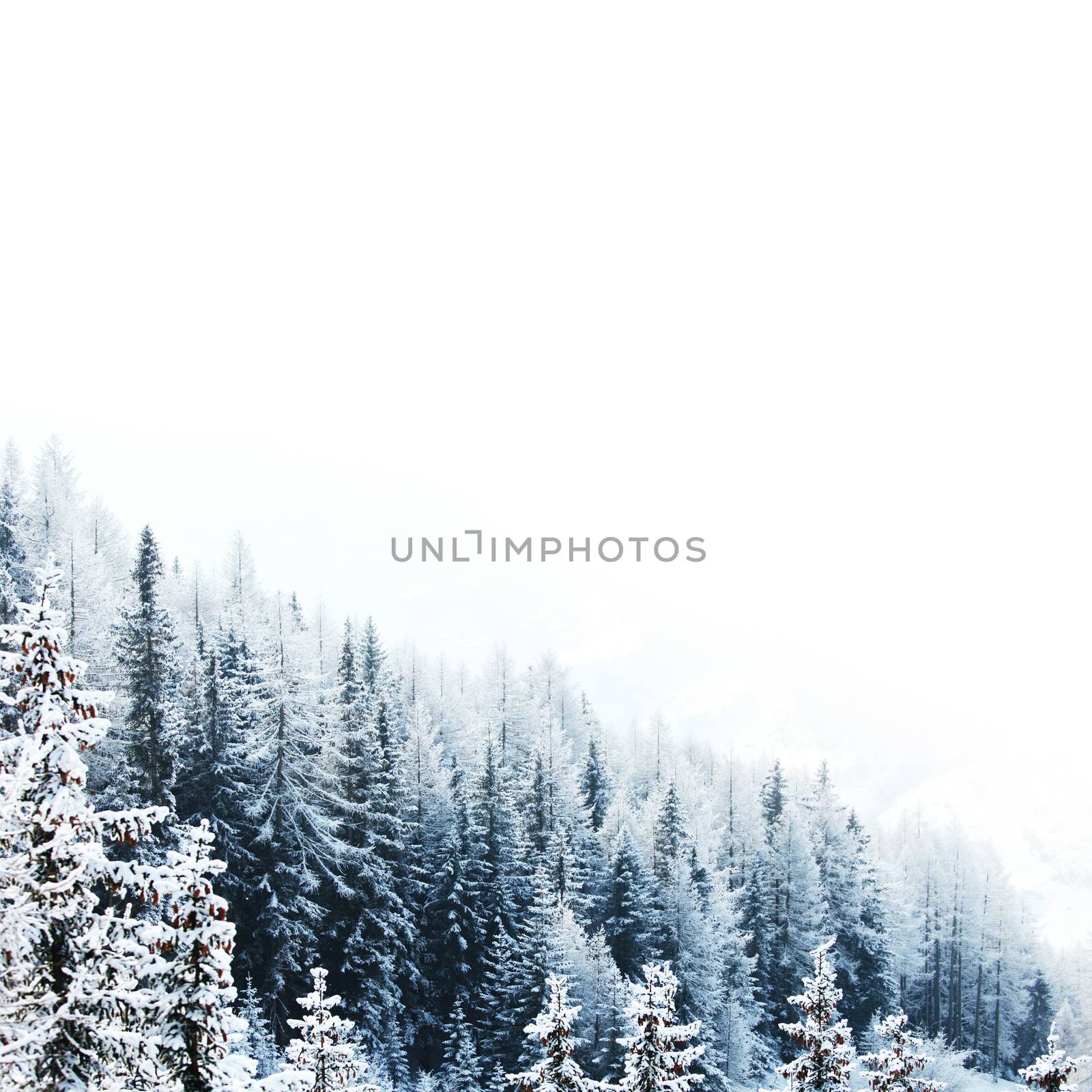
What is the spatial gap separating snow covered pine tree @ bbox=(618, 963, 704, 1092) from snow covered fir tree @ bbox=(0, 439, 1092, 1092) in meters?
0.06

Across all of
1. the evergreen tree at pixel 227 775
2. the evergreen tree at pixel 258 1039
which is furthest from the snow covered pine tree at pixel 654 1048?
the evergreen tree at pixel 227 775

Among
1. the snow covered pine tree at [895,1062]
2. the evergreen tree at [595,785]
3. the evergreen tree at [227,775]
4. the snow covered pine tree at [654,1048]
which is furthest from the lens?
the evergreen tree at [595,785]

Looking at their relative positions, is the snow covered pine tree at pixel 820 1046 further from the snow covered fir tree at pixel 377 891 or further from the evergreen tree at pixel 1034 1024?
the evergreen tree at pixel 1034 1024

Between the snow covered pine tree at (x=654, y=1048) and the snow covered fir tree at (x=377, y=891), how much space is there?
0.06 m

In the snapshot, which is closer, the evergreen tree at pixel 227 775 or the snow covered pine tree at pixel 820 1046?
the snow covered pine tree at pixel 820 1046

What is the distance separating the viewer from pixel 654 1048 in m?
14.0

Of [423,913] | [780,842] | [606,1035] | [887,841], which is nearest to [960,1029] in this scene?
[780,842]

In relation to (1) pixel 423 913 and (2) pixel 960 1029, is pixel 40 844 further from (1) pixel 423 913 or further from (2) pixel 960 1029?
(2) pixel 960 1029

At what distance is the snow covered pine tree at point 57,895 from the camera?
7.96m

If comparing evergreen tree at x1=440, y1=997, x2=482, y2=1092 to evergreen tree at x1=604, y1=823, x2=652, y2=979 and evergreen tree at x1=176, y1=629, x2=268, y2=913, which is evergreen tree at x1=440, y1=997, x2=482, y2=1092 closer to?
evergreen tree at x1=604, y1=823, x2=652, y2=979

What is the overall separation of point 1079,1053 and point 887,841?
5721 centimetres

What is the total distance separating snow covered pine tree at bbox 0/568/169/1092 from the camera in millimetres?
7965

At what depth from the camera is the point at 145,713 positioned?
1158 inches

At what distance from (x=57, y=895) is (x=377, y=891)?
2789cm
